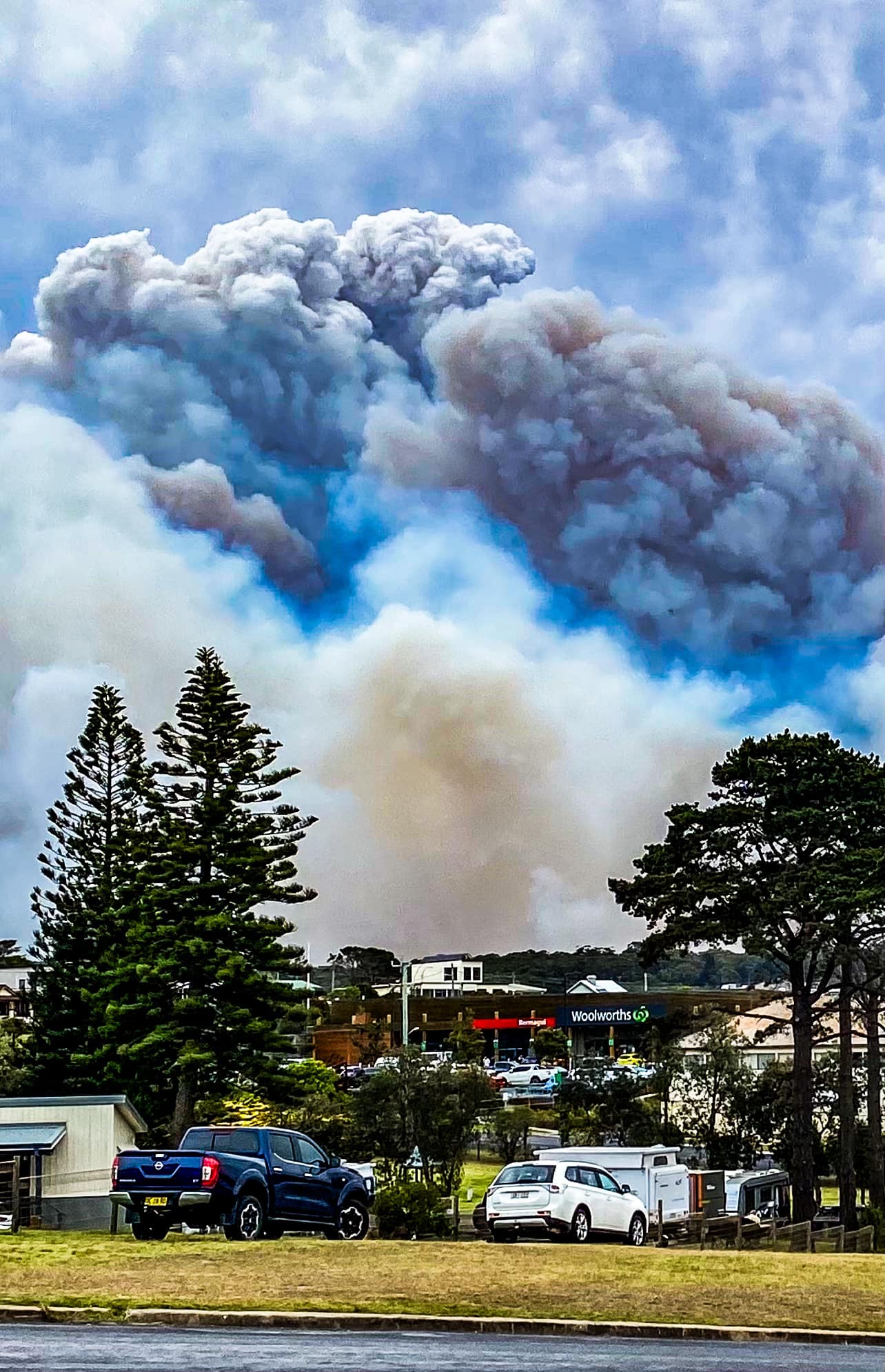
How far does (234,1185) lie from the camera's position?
891 inches

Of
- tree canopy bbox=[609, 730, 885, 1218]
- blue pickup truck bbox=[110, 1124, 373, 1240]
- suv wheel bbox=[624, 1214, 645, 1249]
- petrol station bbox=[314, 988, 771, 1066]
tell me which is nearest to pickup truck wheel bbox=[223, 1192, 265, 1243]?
blue pickup truck bbox=[110, 1124, 373, 1240]

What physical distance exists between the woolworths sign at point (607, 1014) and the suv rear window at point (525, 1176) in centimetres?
9826

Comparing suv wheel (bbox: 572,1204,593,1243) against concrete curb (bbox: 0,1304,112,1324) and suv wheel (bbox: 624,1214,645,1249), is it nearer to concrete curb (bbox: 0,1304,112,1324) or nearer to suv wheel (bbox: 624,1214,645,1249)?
suv wheel (bbox: 624,1214,645,1249)

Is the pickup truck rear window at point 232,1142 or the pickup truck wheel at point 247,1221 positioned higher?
the pickup truck rear window at point 232,1142

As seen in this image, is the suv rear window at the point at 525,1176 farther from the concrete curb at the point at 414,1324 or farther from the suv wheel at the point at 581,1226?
the concrete curb at the point at 414,1324

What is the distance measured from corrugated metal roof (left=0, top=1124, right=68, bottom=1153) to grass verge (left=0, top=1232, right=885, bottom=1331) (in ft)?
33.7

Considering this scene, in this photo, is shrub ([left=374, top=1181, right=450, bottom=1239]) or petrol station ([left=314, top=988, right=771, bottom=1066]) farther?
petrol station ([left=314, top=988, right=771, bottom=1066])

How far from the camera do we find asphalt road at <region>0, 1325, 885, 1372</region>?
11727 mm

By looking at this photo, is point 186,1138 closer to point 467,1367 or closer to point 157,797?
point 467,1367

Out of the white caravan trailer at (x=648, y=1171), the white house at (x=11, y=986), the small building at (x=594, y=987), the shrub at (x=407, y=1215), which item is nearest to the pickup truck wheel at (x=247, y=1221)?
the shrub at (x=407, y=1215)

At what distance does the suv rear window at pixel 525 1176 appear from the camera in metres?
27.2

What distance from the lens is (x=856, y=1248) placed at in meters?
42.4

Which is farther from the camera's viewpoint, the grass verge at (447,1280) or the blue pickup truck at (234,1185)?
the blue pickup truck at (234,1185)

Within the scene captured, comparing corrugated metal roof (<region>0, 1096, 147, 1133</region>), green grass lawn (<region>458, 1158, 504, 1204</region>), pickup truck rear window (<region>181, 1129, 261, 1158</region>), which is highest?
pickup truck rear window (<region>181, 1129, 261, 1158</region>)
